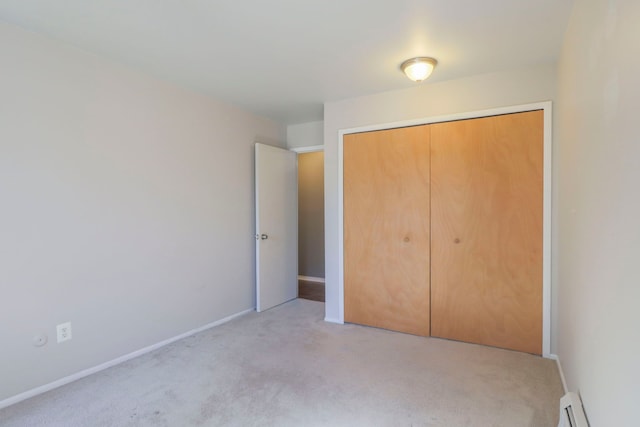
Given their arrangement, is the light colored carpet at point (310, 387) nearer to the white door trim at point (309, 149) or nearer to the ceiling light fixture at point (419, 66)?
the ceiling light fixture at point (419, 66)

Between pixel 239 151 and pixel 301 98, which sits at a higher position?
pixel 301 98

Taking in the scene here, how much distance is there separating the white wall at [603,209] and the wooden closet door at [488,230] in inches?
21.1

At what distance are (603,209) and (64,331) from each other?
122 inches

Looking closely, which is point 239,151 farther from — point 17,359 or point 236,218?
point 17,359

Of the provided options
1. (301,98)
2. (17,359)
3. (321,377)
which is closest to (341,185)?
(301,98)

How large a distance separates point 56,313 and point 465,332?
309cm

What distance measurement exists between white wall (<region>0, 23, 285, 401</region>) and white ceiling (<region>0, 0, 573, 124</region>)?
251 mm

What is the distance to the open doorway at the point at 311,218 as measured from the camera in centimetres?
553

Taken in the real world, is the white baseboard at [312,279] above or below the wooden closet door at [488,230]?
below

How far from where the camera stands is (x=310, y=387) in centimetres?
224

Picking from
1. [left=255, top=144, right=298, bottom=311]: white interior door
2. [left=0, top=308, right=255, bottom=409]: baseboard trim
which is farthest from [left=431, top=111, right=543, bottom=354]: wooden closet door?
[left=0, top=308, right=255, bottom=409]: baseboard trim

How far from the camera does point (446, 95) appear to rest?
297cm

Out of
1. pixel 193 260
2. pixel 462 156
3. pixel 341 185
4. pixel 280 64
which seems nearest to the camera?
pixel 280 64

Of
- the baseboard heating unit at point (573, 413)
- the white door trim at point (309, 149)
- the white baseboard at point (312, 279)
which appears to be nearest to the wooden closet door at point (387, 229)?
the white door trim at point (309, 149)
